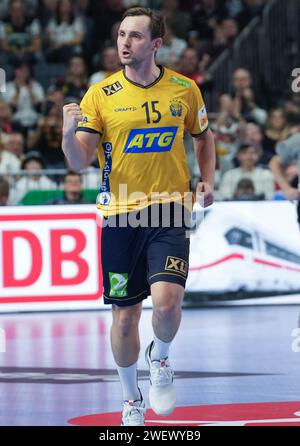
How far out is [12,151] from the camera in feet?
53.9

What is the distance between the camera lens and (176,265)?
697 centimetres

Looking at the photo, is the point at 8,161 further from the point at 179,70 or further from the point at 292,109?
the point at 292,109

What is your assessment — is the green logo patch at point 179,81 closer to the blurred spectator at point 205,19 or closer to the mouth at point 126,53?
the mouth at point 126,53

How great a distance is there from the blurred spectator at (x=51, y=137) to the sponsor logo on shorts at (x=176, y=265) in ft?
32.9

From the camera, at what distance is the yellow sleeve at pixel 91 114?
703cm

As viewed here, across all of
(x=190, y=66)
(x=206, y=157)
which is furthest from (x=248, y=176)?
(x=206, y=157)

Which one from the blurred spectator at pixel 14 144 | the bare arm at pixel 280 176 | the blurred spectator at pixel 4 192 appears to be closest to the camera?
the bare arm at pixel 280 176

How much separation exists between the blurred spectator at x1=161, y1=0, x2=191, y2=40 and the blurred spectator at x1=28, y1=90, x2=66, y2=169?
3.35 meters

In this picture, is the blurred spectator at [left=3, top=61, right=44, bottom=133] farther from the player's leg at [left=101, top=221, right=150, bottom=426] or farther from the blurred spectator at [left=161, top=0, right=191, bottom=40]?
the player's leg at [left=101, top=221, right=150, bottom=426]

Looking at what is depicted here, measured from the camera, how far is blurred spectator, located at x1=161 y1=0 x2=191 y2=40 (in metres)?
19.8

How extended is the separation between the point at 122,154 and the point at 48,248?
7109 millimetres

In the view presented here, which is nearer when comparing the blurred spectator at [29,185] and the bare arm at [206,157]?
the bare arm at [206,157]

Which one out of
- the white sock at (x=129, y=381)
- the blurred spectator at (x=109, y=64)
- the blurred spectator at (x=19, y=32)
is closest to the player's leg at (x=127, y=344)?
the white sock at (x=129, y=381)
